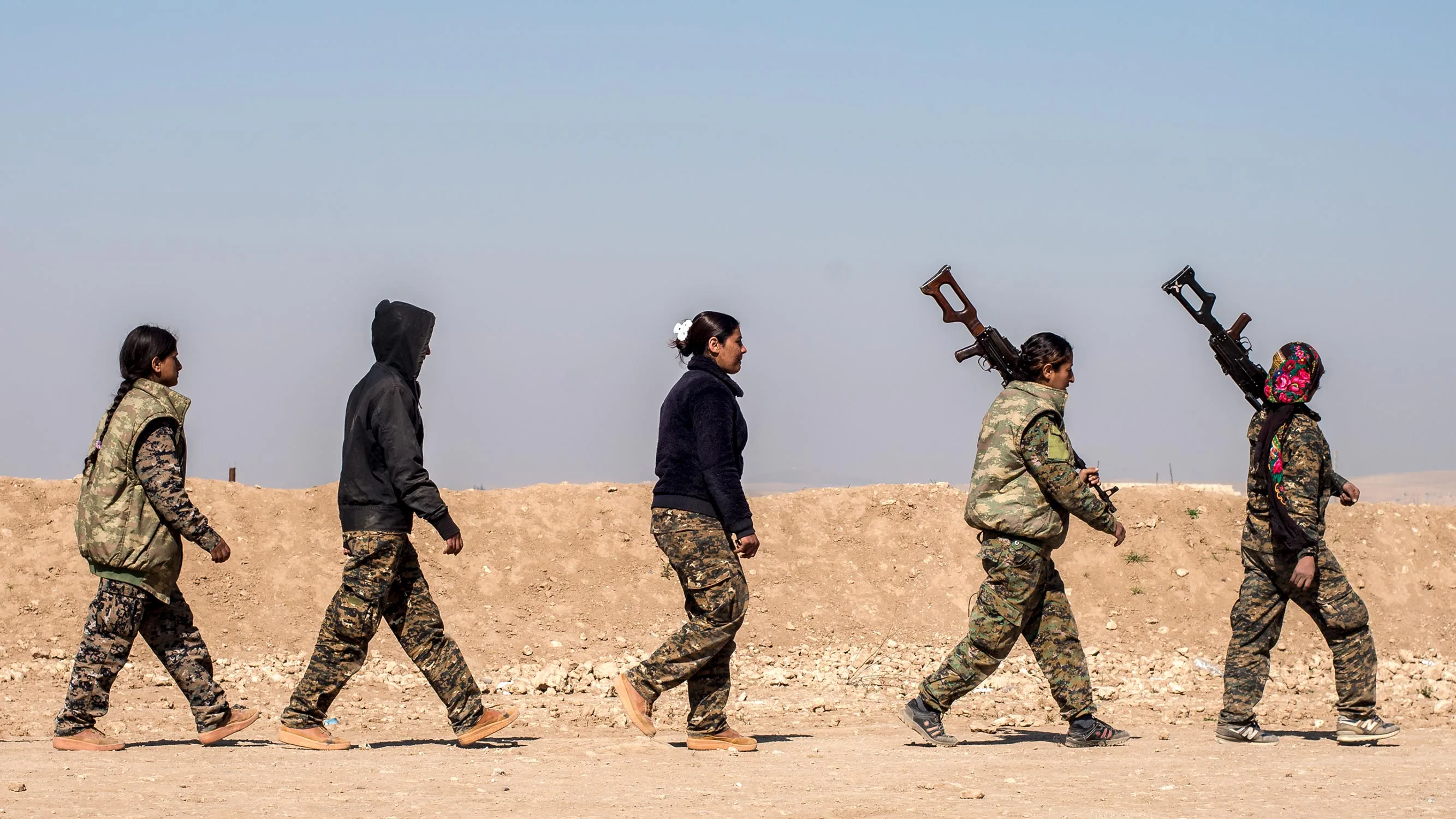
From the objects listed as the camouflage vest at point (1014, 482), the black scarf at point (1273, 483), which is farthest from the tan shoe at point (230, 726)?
the black scarf at point (1273, 483)

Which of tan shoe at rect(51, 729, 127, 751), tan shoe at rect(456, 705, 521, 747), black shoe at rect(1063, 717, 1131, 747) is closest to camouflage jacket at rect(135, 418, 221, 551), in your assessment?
tan shoe at rect(51, 729, 127, 751)

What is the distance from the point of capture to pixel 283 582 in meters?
14.5

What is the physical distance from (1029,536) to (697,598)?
1.64 meters

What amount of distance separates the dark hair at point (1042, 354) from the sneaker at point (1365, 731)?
2.34 m

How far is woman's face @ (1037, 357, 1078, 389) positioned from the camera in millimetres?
6871

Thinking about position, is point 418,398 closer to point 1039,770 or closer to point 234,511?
point 1039,770

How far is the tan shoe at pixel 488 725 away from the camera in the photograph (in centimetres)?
669

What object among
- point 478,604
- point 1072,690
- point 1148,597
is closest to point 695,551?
point 1072,690

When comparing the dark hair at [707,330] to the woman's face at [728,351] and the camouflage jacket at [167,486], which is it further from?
the camouflage jacket at [167,486]

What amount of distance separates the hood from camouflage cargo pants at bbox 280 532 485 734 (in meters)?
0.83

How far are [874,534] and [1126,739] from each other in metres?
9.16

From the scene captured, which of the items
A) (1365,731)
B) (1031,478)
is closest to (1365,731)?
(1365,731)

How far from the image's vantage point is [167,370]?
22.0 ft

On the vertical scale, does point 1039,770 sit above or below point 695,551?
below
